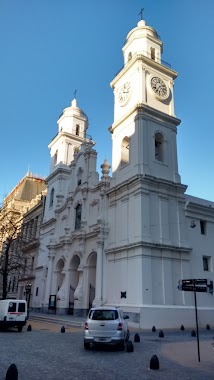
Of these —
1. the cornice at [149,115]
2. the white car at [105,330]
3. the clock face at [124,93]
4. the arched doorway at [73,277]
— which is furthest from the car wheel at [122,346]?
the clock face at [124,93]

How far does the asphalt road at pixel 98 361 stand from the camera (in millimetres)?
9352

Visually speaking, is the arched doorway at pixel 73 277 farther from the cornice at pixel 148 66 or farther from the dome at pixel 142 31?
the dome at pixel 142 31

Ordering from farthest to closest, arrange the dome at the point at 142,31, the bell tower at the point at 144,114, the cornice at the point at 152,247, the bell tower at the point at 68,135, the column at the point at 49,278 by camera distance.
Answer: the bell tower at the point at 68,135 < the column at the point at 49,278 < the dome at the point at 142,31 < the bell tower at the point at 144,114 < the cornice at the point at 152,247

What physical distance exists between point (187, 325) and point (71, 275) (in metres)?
13.9

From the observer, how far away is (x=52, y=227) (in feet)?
142

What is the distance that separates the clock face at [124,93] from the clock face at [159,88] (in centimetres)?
252

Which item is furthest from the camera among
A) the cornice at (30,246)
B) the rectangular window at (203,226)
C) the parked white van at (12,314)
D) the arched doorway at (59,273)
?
the cornice at (30,246)

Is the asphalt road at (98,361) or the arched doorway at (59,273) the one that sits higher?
the arched doorway at (59,273)

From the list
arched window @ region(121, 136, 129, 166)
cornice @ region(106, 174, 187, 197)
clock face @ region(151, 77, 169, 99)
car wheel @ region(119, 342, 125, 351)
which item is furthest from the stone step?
clock face @ region(151, 77, 169, 99)

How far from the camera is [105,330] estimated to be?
1375cm

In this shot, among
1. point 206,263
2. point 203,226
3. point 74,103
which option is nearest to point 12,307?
point 206,263

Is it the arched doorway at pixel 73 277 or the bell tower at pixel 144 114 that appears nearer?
the bell tower at pixel 144 114

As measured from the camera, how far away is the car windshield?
1416 cm

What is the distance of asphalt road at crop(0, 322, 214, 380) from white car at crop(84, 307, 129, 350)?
426 millimetres
